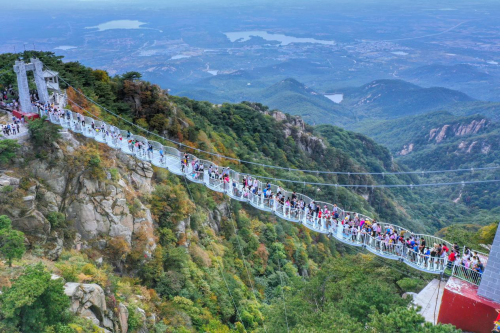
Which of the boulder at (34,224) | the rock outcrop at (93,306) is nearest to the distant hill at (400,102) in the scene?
the boulder at (34,224)

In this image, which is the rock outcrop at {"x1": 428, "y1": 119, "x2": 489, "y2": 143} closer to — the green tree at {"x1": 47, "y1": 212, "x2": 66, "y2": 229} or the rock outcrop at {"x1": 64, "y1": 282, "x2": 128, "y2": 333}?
the green tree at {"x1": 47, "y1": 212, "x2": 66, "y2": 229}

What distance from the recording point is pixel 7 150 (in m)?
19.1

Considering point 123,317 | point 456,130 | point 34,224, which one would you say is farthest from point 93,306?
point 456,130

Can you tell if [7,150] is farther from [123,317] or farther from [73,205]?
[123,317]

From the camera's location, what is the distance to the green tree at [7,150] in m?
18.6

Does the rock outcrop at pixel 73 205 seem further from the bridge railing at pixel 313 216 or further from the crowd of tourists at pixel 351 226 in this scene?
the crowd of tourists at pixel 351 226

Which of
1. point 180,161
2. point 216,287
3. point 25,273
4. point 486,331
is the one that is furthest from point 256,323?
point 25,273

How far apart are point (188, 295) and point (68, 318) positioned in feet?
27.6

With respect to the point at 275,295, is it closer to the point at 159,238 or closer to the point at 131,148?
the point at 159,238

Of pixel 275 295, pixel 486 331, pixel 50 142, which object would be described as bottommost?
pixel 275 295

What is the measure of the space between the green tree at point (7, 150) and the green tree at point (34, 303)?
7081 mm

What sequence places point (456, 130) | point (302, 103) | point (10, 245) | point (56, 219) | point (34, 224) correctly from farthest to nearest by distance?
point (302, 103)
point (456, 130)
point (56, 219)
point (34, 224)
point (10, 245)

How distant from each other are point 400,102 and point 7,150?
631 feet

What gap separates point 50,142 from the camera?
67.9 ft
